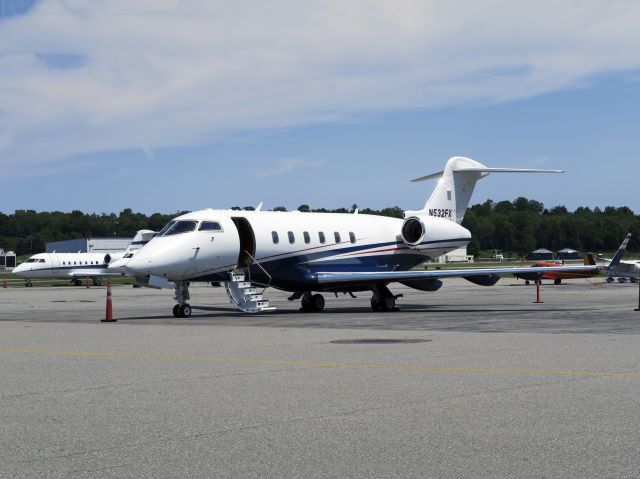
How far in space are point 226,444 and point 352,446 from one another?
1005 millimetres

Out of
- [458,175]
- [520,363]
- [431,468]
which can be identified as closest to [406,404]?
[431,468]

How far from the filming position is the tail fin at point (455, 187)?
33812mm

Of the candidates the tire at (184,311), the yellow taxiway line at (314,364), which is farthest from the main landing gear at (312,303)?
the yellow taxiway line at (314,364)

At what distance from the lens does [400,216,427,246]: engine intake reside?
3144 centimetres

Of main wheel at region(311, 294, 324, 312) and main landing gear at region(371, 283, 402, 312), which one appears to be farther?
main wheel at region(311, 294, 324, 312)

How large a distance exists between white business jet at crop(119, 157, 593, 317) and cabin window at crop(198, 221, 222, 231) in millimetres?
Answer: 31

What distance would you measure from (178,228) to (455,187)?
41.3ft

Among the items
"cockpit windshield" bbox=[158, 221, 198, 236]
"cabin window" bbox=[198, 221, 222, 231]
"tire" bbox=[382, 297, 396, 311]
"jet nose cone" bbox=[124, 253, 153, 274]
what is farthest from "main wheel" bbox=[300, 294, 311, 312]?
"jet nose cone" bbox=[124, 253, 153, 274]

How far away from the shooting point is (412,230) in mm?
31562

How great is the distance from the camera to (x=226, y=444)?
7137 mm

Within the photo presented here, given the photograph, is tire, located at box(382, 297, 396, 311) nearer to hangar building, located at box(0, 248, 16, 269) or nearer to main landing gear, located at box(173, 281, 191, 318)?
main landing gear, located at box(173, 281, 191, 318)

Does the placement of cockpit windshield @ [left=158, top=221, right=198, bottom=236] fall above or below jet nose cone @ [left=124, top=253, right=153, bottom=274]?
above

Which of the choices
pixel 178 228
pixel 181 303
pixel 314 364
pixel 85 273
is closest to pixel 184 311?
pixel 181 303

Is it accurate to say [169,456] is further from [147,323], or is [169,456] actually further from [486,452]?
[147,323]
